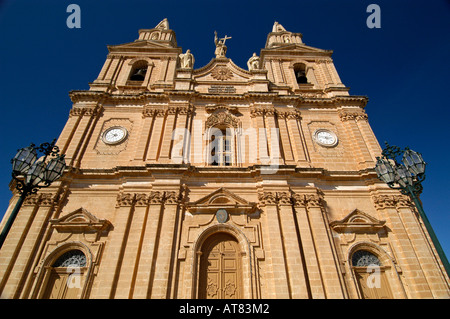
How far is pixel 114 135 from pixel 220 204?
25.8 feet

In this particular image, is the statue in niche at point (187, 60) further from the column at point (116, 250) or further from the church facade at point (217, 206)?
the column at point (116, 250)

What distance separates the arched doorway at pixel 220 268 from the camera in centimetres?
1016

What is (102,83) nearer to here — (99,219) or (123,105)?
(123,105)

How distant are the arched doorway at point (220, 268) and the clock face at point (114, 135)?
7944 millimetres

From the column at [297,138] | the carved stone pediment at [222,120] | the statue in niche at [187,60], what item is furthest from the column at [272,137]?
the statue in niche at [187,60]

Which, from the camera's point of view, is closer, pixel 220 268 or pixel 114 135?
pixel 220 268

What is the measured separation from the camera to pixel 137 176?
501 inches

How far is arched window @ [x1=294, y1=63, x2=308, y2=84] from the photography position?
20.4m

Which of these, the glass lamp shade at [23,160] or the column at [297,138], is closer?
the glass lamp shade at [23,160]

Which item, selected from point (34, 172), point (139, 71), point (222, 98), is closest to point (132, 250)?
→ point (34, 172)

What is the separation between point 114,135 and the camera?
14969 millimetres

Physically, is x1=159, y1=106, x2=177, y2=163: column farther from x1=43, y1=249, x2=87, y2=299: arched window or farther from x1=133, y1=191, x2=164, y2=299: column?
x1=43, y1=249, x2=87, y2=299: arched window

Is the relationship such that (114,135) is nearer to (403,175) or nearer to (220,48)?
(220,48)
